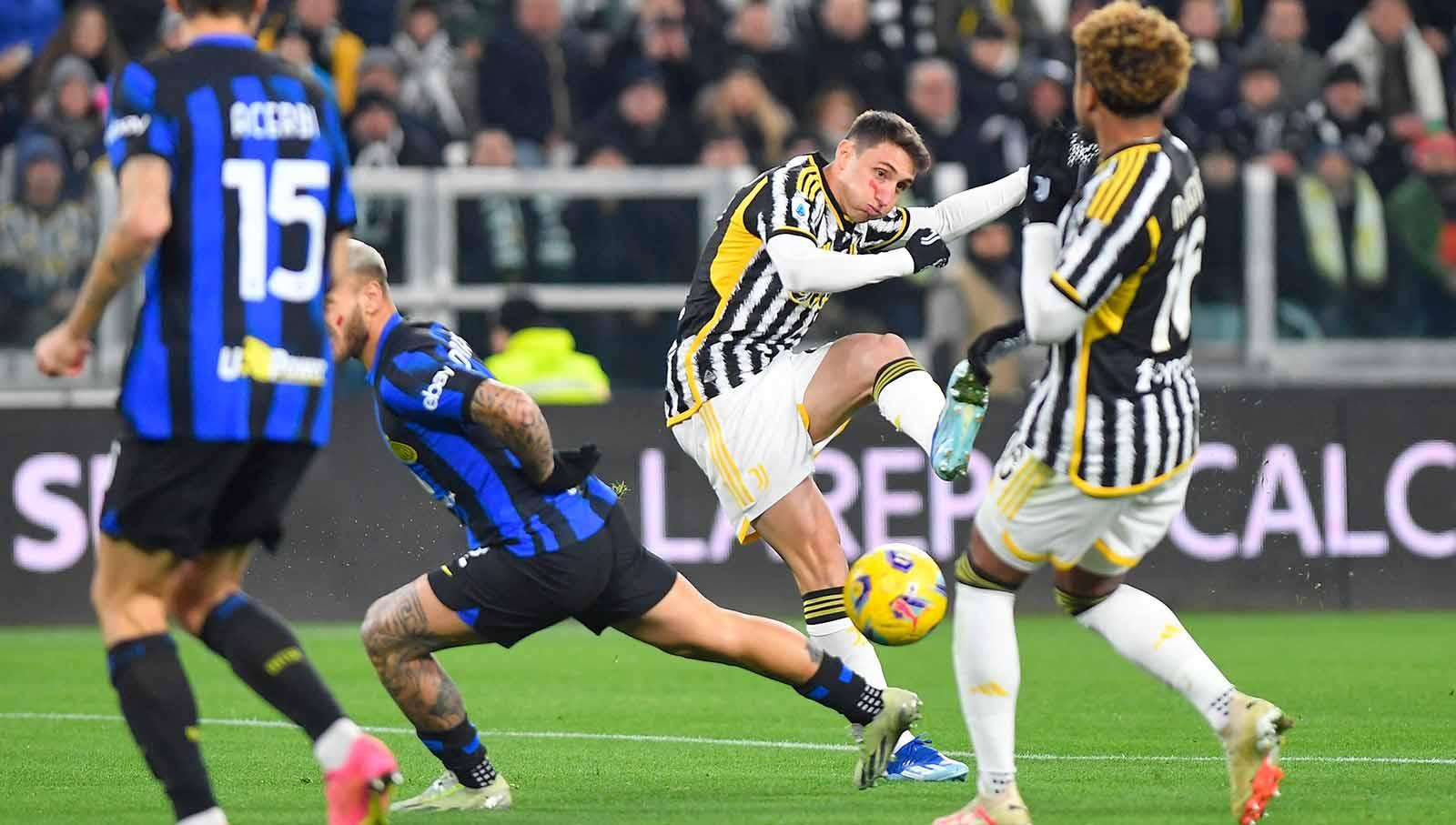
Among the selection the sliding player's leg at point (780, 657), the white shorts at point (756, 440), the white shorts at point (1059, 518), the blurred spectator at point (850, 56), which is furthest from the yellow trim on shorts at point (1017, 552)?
the blurred spectator at point (850, 56)

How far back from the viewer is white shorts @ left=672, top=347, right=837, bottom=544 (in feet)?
26.2

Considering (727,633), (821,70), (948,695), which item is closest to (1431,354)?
(821,70)

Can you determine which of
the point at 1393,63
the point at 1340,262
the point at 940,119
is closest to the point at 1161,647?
the point at 1340,262

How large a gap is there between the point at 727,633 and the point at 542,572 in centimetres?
57

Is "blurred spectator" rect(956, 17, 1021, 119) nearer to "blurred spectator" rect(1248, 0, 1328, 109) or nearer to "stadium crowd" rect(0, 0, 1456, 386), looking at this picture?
"stadium crowd" rect(0, 0, 1456, 386)

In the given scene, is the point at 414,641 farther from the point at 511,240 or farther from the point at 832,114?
the point at 832,114

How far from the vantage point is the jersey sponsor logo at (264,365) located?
5.44 metres

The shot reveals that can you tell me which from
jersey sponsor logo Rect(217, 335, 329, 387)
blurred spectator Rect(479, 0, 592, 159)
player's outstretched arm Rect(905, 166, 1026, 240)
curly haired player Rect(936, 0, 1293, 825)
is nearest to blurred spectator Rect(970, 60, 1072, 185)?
blurred spectator Rect(479, 0, 592, 159)

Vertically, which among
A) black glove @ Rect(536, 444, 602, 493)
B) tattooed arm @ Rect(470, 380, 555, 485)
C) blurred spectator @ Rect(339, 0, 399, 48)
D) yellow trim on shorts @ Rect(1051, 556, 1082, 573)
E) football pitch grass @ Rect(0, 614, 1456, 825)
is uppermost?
blurred spectator @ Rect(339, 0, 399, 48)

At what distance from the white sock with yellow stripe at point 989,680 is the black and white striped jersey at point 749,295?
208 centimetres

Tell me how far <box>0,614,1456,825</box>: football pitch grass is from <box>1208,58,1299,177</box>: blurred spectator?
3.97 metres

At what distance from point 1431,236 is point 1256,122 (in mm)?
1536

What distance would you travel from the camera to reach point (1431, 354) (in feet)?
48.5

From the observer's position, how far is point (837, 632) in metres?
7.86
